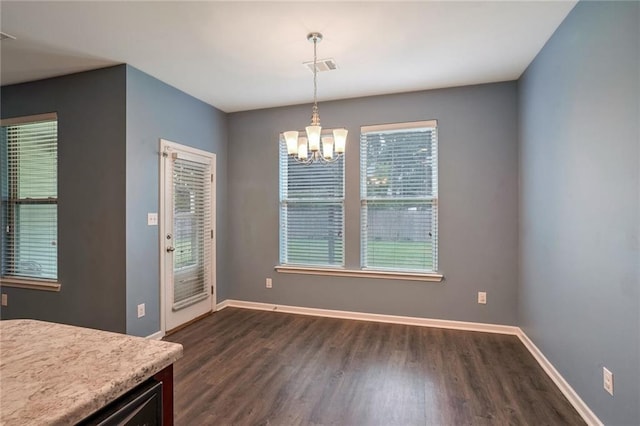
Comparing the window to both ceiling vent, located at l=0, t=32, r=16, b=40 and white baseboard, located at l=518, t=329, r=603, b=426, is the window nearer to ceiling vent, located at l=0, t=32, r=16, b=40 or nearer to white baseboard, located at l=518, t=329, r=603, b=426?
ceiling vent, located at l=0, t=32, r=16, b=40

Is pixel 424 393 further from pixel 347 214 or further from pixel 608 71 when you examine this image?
pixel 608 71

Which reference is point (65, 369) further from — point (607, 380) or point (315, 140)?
point (607, 380)

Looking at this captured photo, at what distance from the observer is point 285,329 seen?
3.52 m

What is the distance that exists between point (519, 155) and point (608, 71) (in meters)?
1.57

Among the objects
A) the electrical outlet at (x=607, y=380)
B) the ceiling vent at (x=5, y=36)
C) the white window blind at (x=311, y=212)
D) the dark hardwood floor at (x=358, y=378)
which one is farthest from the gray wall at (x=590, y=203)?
the ceiling vent at (x=5, y=36)

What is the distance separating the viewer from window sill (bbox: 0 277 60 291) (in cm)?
321

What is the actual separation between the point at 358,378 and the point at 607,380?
1569 mm

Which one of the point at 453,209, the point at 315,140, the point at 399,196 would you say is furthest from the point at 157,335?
the point at 453,209

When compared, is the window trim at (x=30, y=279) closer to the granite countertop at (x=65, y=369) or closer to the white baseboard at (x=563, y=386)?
the granite countertop at (x=65, y=369)

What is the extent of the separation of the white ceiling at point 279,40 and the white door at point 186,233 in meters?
0.89

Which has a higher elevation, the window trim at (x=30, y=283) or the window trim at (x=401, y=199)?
the window trim at (x=401, y=199)

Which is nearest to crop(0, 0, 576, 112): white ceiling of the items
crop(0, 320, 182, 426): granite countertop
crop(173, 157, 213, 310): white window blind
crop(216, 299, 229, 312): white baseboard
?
crop(173, 157, 213, 310): white window blind

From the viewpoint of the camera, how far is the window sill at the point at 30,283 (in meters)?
3.21

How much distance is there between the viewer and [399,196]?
371 centimetres
